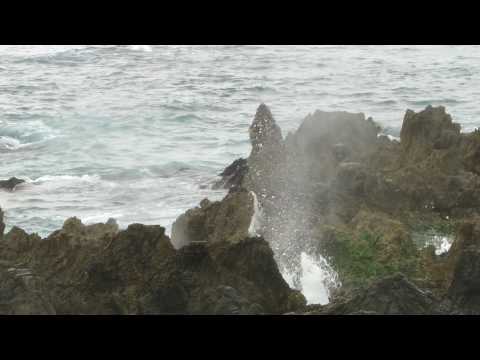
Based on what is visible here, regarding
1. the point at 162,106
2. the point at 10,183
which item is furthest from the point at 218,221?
the point at 162,106

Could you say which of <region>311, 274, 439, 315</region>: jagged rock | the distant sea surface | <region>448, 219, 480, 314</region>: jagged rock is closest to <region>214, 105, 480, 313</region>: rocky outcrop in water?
<region>448, 219, 480, 314</region>: jagged rock

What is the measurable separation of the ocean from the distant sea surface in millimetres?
61

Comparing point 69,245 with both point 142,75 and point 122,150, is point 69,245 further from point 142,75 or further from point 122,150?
point 142,75

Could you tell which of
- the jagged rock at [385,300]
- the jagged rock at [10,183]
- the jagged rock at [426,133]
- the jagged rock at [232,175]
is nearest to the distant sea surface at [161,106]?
the jagged rock at [10,183]

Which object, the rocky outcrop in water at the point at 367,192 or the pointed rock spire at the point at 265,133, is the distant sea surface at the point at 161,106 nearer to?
the pointed rock spire at the point at 265,133

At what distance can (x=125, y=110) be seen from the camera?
125 feet

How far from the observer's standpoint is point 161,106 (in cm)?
3881

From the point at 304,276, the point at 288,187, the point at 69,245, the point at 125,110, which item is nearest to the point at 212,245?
the point at 69,245

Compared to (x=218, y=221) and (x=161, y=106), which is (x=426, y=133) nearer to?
(x=218, y=221)

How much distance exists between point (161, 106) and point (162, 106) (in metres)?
0.08

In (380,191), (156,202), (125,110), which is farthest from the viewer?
(125,110)

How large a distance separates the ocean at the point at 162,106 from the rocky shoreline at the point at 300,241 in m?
4.65

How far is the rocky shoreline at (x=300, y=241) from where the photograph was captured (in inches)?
392

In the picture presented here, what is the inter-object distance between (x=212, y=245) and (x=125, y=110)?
27.9 metres
